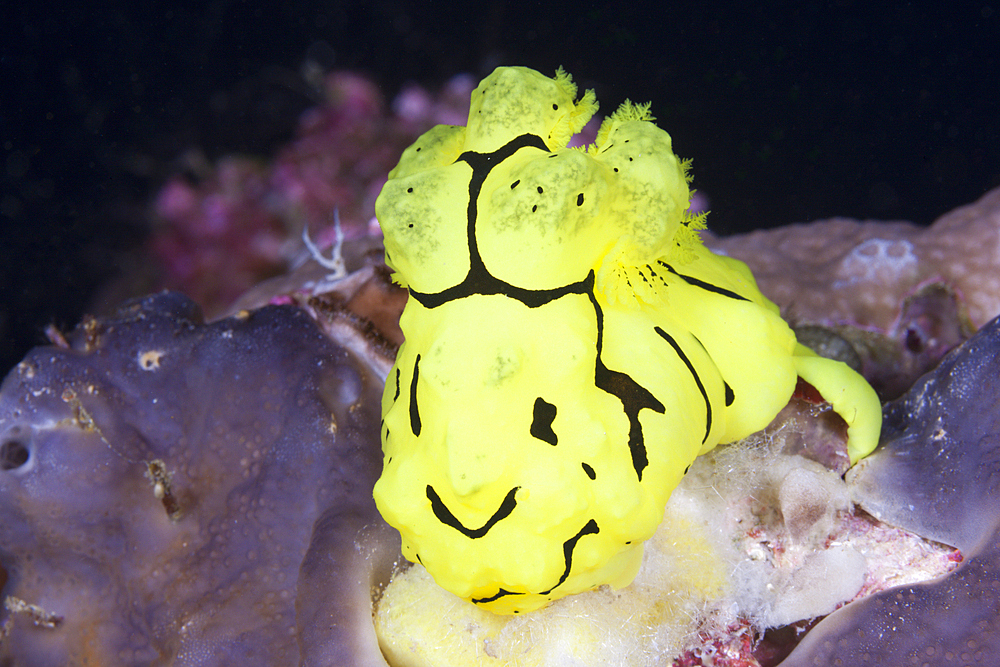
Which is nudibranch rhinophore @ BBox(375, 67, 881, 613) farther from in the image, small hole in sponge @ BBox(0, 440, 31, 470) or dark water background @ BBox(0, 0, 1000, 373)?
dark water background @ BBox(0, 0, 1000, 373)

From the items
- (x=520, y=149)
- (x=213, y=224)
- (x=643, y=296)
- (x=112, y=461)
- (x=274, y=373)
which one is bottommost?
(x=213, y=224)

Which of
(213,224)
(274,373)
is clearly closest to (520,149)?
(274,373)

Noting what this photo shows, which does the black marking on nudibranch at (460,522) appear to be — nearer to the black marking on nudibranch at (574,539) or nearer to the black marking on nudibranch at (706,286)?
the black marking on nudibranch at (574,539)

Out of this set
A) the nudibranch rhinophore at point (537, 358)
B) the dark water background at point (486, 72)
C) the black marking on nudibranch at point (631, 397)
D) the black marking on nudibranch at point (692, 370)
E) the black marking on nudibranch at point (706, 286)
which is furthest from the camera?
the dark water background at point (486, 72)

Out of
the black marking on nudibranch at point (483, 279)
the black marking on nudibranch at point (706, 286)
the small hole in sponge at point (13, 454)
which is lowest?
the small hole in sponge at point (13, 454)

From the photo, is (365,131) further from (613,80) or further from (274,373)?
(274,373)

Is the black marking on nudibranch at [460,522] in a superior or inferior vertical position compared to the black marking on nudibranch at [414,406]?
inferior

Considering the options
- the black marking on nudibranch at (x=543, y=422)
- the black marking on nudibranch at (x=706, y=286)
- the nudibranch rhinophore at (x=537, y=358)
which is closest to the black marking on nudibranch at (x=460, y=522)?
the nudibranch rhinophore at (x=537, y=358)

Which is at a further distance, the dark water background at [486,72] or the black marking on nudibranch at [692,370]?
the dark water background at [486,72]
